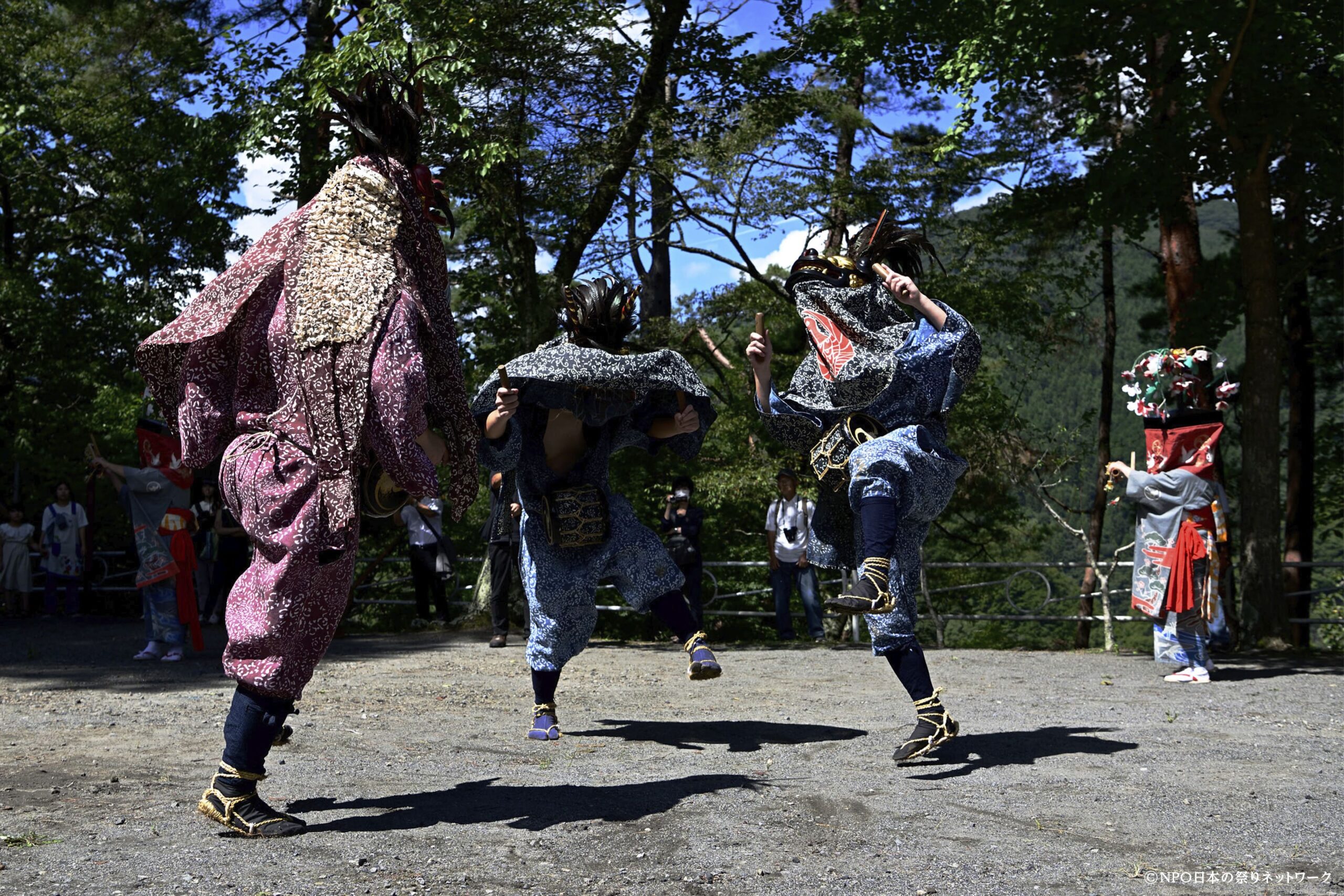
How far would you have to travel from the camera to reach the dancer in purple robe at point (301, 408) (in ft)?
11.7

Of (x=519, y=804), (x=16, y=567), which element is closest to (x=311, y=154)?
(x=16, y=567)

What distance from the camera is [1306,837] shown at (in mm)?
3479

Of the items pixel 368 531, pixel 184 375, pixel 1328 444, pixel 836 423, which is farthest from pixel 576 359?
pixel 1328 444

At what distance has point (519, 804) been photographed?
13.1ft

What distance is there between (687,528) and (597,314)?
22.7ft

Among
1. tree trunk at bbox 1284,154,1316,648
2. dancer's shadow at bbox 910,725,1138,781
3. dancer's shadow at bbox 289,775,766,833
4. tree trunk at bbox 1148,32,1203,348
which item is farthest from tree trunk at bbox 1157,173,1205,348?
dancer's shadow at bbox 289,775,766,833

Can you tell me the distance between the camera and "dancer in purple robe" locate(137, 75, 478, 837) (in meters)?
3.56

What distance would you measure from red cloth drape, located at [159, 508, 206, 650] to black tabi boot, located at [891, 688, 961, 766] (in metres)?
6.17

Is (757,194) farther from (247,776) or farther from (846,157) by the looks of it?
(247,776)

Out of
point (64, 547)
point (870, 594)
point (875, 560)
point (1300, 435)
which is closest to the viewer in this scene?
point (870, 594)

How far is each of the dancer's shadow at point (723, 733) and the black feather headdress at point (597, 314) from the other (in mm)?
1805

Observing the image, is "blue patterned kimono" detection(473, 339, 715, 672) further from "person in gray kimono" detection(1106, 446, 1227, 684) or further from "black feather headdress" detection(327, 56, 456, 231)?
"person in gray kimono" detection(1106, 446, 1227, 684)

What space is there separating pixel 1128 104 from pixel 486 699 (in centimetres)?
795

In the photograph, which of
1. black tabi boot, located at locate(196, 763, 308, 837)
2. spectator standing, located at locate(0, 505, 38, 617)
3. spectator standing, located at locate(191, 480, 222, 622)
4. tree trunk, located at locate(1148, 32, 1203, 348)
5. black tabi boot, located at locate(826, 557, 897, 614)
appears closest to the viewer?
black tabi boot, located at locate(196, 763, 308, 837)
